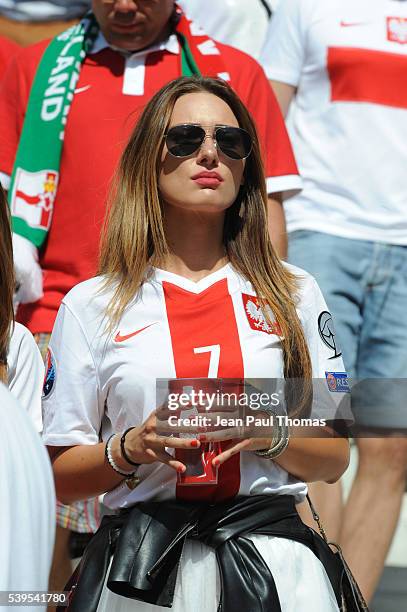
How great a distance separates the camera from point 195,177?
328 centimetres

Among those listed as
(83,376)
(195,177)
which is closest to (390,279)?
(195,177)

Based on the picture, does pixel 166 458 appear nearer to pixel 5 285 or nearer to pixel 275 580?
pixel 275 580

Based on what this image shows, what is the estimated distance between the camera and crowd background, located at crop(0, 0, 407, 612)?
13.3ft

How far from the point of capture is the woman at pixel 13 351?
3.18m

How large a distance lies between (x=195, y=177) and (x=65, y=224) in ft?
3.03

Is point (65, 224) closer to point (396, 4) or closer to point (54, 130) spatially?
point (54, 130)

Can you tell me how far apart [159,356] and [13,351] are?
0.50m

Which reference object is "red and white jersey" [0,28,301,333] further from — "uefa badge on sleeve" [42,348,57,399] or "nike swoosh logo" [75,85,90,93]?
"uefa badge on sleeve" [42,348,57,399]

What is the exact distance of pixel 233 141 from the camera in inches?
129

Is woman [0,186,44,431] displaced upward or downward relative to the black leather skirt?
upward

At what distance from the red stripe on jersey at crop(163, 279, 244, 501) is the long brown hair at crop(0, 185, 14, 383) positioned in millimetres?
397

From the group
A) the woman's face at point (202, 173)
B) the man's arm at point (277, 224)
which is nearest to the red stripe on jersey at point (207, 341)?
the woman's face at point (202, 173)

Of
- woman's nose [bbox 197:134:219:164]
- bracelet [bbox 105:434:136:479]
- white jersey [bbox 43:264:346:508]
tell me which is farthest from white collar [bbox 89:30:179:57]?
bracelet [bbox 105:434:136:479]

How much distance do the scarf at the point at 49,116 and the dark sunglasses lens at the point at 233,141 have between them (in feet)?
2.94
